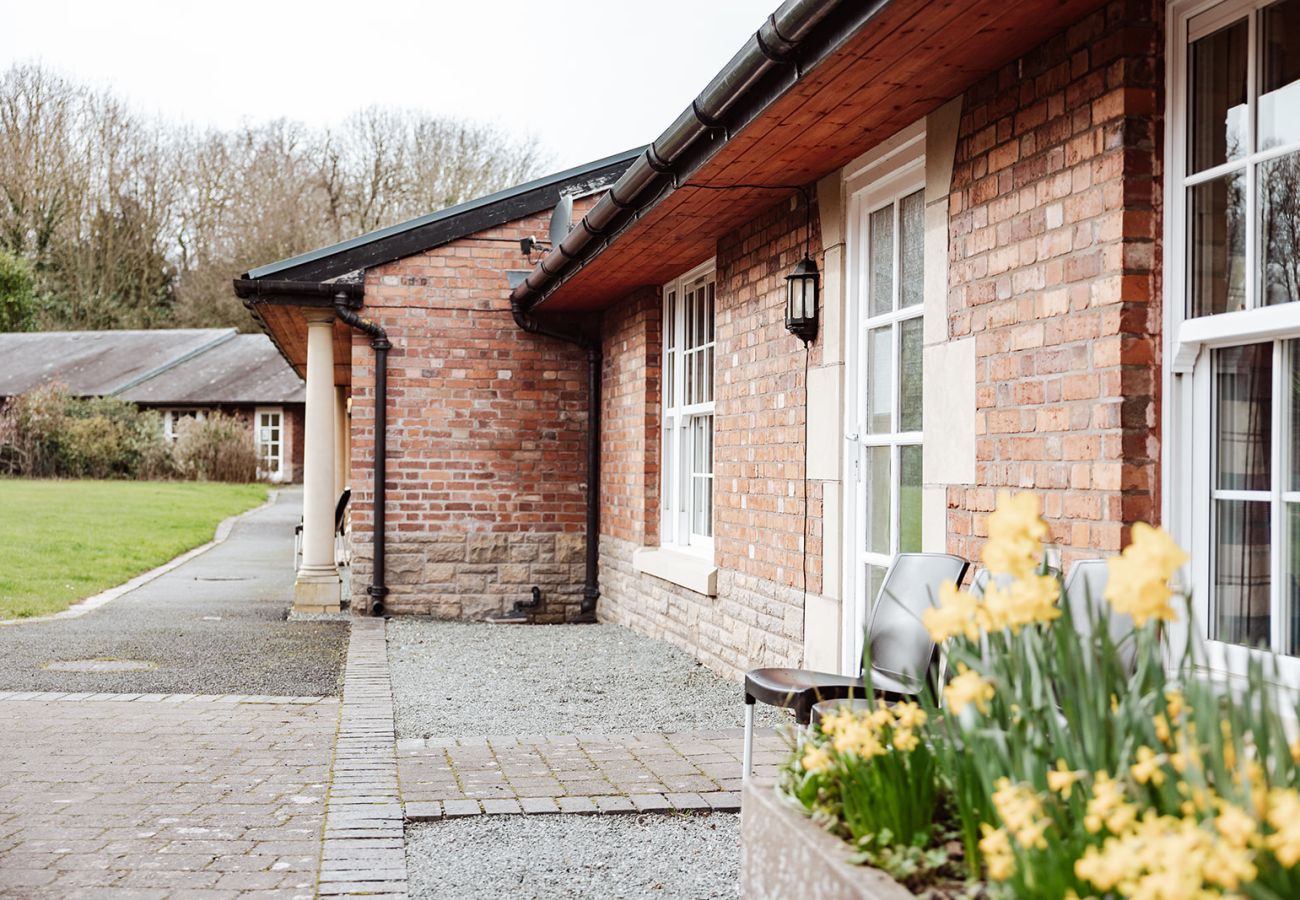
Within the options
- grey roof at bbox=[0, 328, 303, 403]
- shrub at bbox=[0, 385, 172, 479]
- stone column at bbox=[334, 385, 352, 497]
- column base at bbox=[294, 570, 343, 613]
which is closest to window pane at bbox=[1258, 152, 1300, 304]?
column base at bbox=[294, 570, 343, 613]

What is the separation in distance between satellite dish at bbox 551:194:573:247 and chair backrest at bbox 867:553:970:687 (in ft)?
21.3

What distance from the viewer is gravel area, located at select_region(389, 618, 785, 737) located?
6.32m

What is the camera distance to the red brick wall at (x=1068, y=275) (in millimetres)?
3750

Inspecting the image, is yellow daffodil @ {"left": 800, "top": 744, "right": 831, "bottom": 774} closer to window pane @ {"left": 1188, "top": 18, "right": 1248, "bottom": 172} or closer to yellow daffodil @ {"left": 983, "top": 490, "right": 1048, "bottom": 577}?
yellow daffodil @ {"left": 983, "top": 490, "right": 1048, "bottom": 577}

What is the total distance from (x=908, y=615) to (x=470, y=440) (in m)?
7.24

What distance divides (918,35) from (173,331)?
129 ft

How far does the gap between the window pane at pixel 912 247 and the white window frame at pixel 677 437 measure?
309 cm

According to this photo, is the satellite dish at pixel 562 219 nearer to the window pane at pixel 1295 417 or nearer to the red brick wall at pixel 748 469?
the red brick wall at pixel 748 469

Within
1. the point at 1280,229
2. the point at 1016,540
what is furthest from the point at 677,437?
the point at 1016,540

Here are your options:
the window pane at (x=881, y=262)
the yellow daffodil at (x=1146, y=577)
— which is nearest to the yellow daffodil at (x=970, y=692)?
the yellow daffodil at (x=1146, y=577)

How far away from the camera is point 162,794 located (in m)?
4.86

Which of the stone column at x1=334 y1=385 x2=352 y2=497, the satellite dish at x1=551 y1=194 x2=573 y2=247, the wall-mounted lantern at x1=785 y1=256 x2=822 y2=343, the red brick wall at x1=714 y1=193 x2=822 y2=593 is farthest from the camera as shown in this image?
the stone column at x1=334 y1=385 x2=352 y2=497

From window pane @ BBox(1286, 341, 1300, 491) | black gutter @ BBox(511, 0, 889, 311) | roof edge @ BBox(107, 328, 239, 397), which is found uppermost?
roof edge @ BBox(107, 328, 239, 397)

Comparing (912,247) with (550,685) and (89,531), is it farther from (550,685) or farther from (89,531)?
(89,531)
